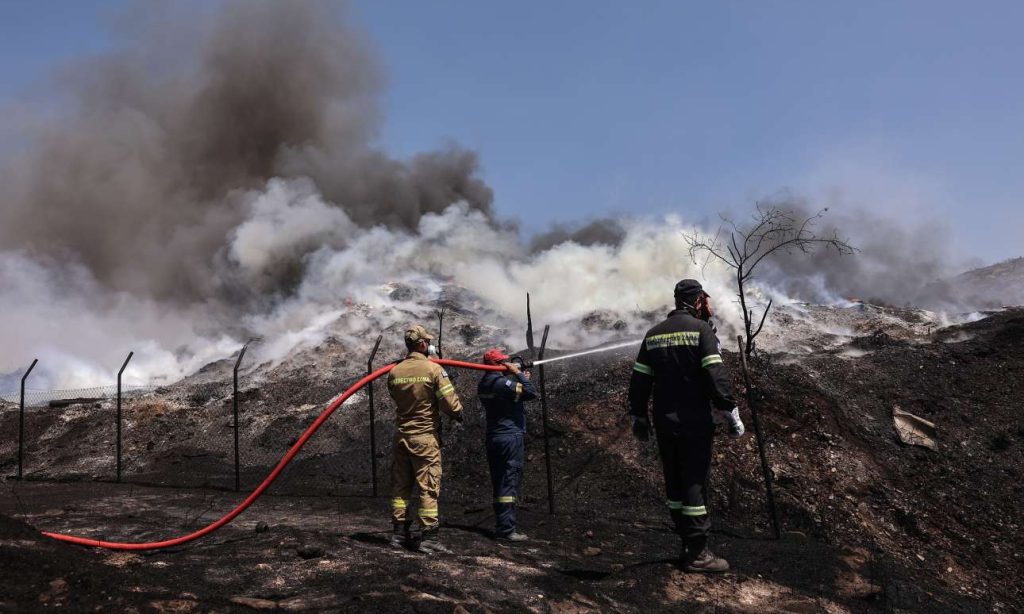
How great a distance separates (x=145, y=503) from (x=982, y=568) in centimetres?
912

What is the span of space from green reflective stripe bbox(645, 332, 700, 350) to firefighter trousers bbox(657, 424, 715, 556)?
1.99 ft

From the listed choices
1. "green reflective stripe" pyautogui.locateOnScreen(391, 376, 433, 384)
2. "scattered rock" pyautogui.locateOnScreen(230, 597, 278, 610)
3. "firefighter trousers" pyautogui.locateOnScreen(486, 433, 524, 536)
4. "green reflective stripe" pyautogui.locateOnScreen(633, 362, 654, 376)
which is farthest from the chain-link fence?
"scattered rock" pyautogui.locateOnScreen(230, 597, 278, 610)

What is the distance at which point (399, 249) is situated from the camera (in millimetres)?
30812

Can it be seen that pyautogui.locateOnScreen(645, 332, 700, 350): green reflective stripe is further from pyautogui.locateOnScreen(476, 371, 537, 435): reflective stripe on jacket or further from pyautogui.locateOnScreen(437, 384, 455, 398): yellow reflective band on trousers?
pyautogui.locateOnScreen(437, 384, 455, 398): yellow reflective band on trousers

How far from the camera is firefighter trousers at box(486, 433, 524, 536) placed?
5730mm

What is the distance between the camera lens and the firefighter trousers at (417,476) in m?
5.25

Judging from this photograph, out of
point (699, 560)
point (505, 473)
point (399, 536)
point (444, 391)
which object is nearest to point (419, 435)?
point (444, 391)

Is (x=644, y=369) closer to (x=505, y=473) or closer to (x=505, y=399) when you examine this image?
(x=505, y=399)

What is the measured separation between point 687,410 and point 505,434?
1.82 metres

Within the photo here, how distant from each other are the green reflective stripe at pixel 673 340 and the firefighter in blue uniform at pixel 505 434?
1359 mm

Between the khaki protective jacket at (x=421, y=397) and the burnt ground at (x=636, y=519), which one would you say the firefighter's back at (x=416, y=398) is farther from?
the burnt ground at (x=636, y=519)

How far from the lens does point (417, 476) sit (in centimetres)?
532

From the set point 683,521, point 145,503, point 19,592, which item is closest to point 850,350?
point 683,521

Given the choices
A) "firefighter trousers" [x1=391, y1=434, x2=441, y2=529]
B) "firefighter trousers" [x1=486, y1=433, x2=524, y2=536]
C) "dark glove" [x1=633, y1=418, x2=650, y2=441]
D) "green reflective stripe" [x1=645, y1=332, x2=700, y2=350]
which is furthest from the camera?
"firefighter trousers" [x1=486, y1=433, x2=524, y2=536]
